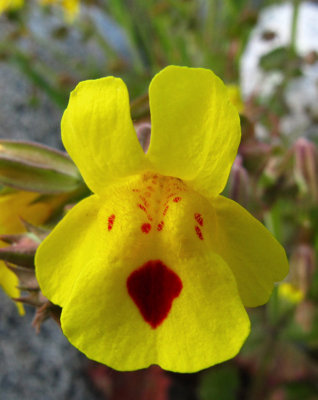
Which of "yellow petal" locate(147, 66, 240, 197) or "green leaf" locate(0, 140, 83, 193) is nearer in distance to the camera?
"yellow petal" locate(147, 66, 240, 197)

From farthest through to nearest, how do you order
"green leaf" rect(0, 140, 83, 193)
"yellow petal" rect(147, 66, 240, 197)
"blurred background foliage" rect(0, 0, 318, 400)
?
"blurred background foliage" rect(0, 0, 318, 400), "green leaf" rect(0, 140, 83, 193), "yellow petal" rect(147, 66, 240, 197)

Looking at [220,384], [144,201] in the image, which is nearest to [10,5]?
[220,384]

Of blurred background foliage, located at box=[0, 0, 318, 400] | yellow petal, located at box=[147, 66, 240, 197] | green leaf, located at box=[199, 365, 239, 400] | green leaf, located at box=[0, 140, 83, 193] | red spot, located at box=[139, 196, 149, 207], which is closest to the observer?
yellow petal, located at box=[147, 66, 240, 197]

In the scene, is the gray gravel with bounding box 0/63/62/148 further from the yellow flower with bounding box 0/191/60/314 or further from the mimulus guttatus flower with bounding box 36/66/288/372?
the mimulus guttatus flower with bounding box 36/66/288/372

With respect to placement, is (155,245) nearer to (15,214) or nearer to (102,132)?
(102,132)

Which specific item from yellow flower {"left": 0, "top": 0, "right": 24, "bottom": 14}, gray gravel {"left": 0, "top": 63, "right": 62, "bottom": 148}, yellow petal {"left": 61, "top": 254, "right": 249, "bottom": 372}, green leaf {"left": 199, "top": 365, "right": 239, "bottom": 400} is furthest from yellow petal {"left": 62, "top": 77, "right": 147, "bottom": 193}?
yellow flower {"left": 0, "top": 0, "right": 24, "bottom": 14}

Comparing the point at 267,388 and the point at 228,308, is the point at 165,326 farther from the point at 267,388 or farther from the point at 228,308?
the point at 267,388
